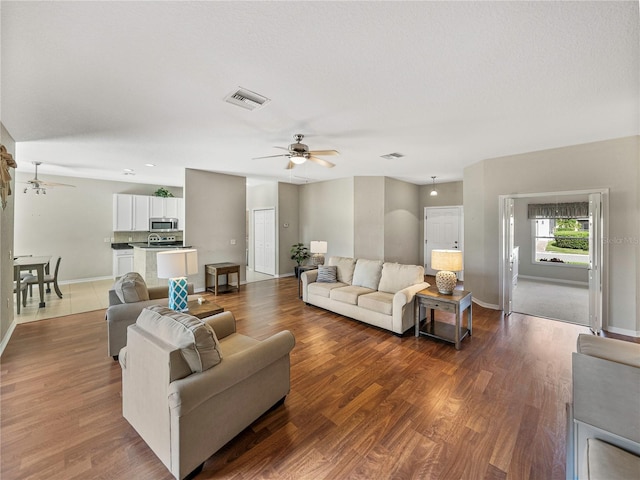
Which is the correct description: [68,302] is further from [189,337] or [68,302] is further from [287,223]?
[189,337]

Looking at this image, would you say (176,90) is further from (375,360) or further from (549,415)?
(549,415)

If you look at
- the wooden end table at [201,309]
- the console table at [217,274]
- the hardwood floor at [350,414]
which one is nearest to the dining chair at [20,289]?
the hardwood floor at [350,414]

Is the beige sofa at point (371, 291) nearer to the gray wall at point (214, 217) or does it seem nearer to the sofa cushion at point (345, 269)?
the sofa cushion at point (345, 269)

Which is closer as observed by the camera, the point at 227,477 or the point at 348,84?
the point at 227,477

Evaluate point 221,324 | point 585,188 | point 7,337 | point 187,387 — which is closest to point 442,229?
point 585,188

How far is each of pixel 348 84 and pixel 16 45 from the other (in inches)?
96.2

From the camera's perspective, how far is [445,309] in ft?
11.0

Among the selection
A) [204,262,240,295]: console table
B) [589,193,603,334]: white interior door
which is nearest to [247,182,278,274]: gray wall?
[204,262,240,295]: console table

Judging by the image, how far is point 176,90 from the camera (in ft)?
8.05

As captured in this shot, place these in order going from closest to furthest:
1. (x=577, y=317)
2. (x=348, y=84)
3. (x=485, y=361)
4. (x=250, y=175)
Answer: (x=348, y=84) → (x=485, y=361) → (x=577, y=317) → (x=250, y=175)

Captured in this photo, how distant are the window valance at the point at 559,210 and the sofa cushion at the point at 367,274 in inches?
219

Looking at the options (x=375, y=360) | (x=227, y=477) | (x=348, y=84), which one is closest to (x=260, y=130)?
(x=348, y=84)

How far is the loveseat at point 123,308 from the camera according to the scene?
2895 mm

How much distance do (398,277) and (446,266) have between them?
0.84 m
